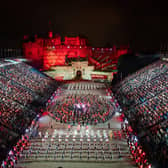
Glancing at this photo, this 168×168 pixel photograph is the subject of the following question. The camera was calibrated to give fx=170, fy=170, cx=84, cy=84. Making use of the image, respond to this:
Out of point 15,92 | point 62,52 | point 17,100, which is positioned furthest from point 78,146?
point 62,52

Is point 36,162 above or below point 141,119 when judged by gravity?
below

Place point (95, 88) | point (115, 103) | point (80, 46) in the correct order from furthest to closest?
point (80, 46), point (95, 88), point (115, 103)

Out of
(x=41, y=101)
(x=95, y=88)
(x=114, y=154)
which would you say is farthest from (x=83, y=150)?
(x=95, y=88)

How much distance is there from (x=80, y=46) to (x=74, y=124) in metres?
30.6

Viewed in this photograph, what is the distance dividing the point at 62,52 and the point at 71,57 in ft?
7.92

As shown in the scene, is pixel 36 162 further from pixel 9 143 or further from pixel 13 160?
pixel 9 143

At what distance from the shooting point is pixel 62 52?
131 feet

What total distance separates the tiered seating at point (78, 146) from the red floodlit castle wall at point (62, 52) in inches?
1042

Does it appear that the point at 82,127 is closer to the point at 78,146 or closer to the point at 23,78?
the point at 78,146

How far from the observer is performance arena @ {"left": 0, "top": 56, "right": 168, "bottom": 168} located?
373 inches

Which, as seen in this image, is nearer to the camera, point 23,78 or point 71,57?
point 23,78

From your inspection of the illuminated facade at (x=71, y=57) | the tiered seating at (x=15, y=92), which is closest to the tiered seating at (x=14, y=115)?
the tiered seating at (x=15, y=92)

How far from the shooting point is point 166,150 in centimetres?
817

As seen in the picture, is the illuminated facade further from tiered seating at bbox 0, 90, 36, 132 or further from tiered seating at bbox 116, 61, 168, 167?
tiered seating at bbox 0, 90, 36, 132
